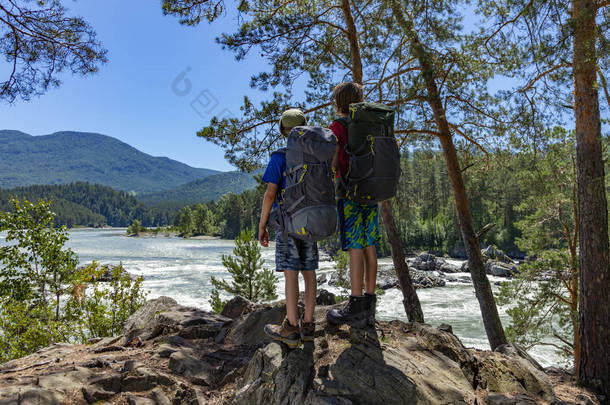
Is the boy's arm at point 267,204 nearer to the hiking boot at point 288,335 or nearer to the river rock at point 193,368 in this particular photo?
the hiking boot at point 288,335

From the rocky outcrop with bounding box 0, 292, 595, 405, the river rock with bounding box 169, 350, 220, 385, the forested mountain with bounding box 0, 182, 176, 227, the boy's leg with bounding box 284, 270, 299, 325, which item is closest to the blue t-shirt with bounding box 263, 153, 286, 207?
the boy's leg with bounding box 284, 270, 299, 325

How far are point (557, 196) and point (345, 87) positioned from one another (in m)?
8.15

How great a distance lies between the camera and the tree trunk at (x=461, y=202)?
5199mm

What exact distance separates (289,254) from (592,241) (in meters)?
4.17

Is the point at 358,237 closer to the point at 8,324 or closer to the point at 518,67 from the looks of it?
the point at 518,67

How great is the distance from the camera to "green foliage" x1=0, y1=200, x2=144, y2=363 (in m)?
5.40

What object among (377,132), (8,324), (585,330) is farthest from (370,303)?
(8,324)

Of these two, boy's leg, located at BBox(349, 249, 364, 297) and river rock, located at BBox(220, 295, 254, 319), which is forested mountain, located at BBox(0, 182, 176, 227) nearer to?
river rock, located at BBox(220, 295, 254, 319)

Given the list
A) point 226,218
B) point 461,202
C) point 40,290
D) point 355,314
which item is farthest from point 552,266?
point 226,218

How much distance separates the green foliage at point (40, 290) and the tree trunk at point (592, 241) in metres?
7.18

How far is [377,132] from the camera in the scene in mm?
2586

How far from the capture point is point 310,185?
238 centimetres

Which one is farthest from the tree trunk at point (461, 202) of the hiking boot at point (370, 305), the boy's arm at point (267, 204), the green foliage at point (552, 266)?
the boy's arm at point (267, 204)

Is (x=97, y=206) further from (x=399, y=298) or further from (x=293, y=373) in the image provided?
(x=293, y=373)
